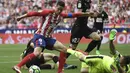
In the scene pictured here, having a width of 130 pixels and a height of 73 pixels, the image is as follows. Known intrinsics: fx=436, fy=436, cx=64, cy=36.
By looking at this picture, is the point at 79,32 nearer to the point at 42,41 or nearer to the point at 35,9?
the point at 42,41

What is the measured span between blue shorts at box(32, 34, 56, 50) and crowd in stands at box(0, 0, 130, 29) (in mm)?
15721

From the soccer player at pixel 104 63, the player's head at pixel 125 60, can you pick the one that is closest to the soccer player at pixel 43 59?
the soccer player at pixel 104 63

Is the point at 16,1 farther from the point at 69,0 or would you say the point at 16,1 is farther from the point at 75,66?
the point at 75,66

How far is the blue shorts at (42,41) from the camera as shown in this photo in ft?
36.8

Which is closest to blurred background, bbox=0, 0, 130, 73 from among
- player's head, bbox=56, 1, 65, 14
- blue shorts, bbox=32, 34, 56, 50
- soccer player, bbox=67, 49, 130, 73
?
blue shorts, bbox=32, 34, 56, 50

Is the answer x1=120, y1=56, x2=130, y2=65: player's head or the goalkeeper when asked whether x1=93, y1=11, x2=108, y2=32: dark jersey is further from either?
x1=120, y1=56, x2=130, y2=65: player's head

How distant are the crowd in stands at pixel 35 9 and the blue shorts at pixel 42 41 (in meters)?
15.7

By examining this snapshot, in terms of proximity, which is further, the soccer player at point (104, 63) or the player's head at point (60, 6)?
the player's head at point (60, 6)

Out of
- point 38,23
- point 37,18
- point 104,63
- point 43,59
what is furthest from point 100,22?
point 37,18

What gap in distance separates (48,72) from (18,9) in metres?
18.0

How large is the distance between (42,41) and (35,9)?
16.5 metres

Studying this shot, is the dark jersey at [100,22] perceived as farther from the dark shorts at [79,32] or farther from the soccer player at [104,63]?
the soccer player at [104,63]

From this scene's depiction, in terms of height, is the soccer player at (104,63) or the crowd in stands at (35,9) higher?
the crowd in stands at (35,9)

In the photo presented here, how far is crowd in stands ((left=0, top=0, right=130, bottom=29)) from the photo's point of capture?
27.9 m
